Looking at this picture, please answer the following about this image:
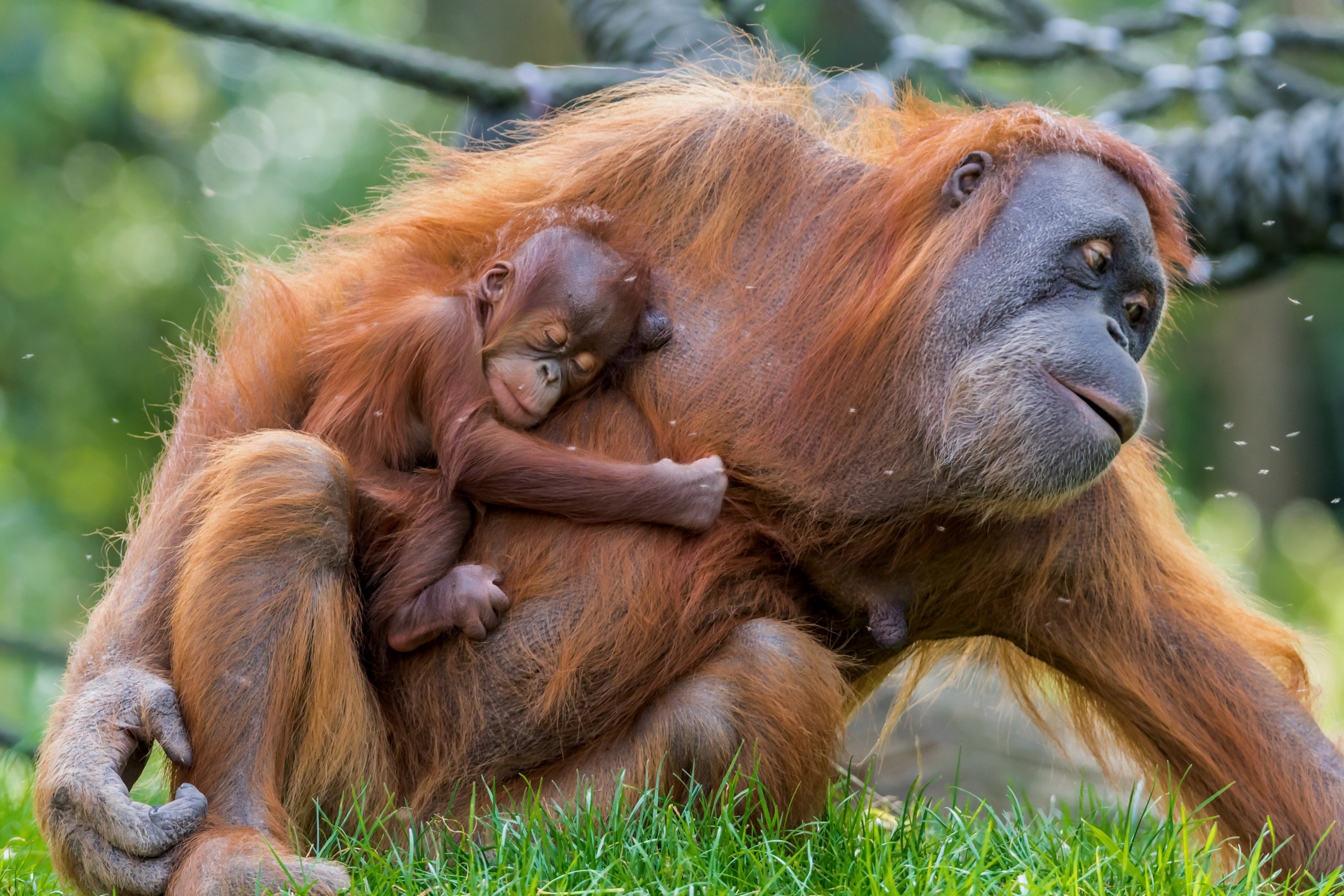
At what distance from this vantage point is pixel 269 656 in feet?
7.99

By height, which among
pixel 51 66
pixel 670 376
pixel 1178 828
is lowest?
pixel 51 66

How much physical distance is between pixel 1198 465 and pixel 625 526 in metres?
11.3

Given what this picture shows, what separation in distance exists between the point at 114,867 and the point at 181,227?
31.9 ft

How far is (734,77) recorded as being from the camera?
10.7 feet

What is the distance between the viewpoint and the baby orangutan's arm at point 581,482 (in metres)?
2.65

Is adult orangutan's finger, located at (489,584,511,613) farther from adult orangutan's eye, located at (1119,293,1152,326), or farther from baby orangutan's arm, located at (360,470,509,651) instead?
adult orangutan's eye, located at (1119,293,1152,326)

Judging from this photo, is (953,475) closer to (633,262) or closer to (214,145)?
(633,262)

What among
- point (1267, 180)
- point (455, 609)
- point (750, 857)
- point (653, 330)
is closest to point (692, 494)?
point (653, 330)

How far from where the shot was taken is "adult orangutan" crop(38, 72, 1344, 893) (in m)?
2.46

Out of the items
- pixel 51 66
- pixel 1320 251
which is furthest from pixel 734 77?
pixel 51 66

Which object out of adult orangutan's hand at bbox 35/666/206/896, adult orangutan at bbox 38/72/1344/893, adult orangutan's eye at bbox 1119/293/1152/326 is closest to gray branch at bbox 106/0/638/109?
adult orangutan at bbox 38/72/1344/893

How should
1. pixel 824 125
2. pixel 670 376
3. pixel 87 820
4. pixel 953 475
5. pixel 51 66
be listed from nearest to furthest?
pixel 87 820 → pixel 953 475 → pixel 670 376 → pixel 824 125 → pixel 51 66

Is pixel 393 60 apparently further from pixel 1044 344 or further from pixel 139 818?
pixel 139 818

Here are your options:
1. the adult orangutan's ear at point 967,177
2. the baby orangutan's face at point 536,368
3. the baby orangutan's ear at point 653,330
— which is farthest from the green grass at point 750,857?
the adult orangutan's ear at point 967,177
